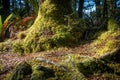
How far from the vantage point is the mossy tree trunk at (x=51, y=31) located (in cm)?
614

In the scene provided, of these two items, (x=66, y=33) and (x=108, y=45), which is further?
(x=66, y=33)

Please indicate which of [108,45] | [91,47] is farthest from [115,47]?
[91,47]

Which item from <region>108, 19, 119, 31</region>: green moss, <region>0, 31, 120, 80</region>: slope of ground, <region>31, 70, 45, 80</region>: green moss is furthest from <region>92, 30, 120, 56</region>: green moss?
<region>31, 70, 45, 80</region>: green moss

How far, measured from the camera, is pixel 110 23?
5.94 metres

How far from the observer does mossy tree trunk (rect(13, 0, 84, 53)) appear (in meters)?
6.14

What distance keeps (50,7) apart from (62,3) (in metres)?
0.38

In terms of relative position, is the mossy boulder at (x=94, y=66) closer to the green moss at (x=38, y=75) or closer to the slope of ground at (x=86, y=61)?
the slope of ground at (x=86, y=61)

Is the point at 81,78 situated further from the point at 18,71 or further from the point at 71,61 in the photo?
the point at 18,71

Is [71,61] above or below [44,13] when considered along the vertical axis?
below

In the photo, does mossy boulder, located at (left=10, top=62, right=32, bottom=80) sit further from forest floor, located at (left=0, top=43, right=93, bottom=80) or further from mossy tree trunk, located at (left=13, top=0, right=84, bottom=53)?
mossy tree trunk, located at (left=13, top=0, right=84, bottom=53)

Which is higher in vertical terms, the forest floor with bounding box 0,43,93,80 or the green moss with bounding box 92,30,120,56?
the green moss with bounding box 92,30,120,56

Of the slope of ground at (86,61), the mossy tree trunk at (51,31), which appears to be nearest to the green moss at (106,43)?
the slope of ground at (86,61)

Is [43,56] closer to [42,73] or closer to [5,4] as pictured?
[42,73]

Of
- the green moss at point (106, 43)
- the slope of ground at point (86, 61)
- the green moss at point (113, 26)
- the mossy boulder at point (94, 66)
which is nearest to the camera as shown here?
the slope of ground at point (86, 61)
